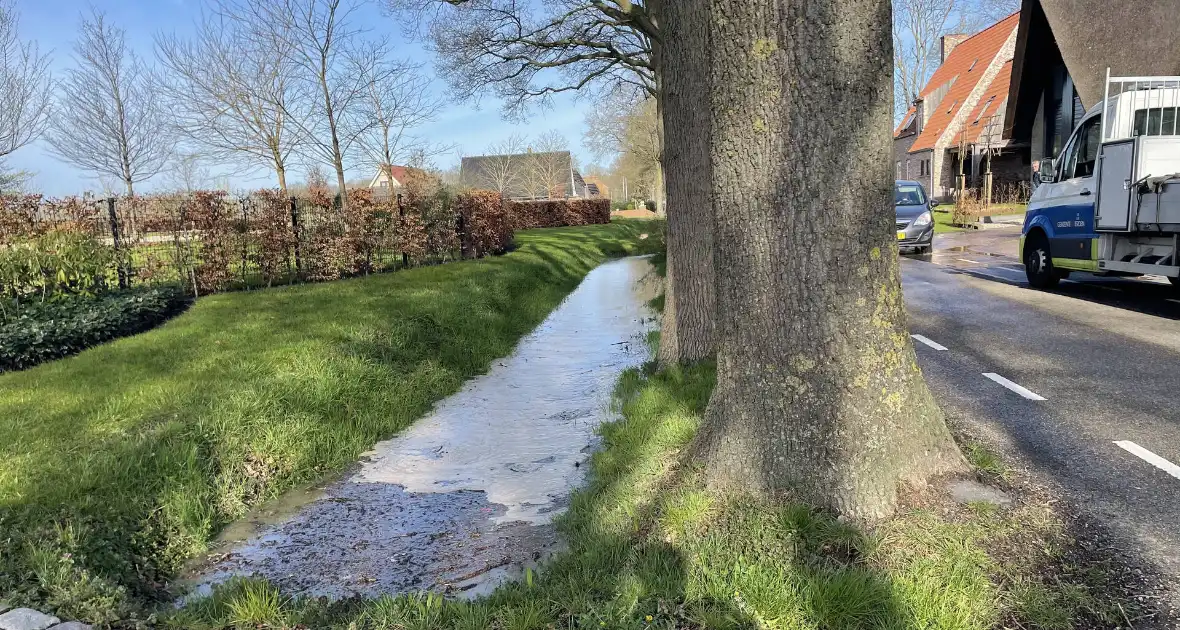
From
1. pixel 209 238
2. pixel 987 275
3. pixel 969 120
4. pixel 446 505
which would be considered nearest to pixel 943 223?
pixel 969 120

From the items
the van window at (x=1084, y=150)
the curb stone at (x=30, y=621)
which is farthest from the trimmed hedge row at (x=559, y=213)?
the curb stone at (x=30, y=621)

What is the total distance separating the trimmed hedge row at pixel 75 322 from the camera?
684cm

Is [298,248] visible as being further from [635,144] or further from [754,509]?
[635,144]

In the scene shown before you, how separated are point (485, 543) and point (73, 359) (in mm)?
5307

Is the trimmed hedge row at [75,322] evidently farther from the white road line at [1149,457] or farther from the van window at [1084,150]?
the van window at [1084,150]

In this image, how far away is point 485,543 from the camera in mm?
4086

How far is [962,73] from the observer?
36.2 m

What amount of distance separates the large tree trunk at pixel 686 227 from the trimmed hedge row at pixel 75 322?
6.20 m

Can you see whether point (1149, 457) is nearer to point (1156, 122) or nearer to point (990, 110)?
point (1156, 122)

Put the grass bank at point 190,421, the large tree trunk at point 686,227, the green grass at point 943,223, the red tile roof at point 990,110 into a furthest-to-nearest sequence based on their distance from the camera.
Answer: the red tile roof at point 990,110, the green grass at point 943,223, the large tree trunk at point 686,227, the grass bank at point 190,421

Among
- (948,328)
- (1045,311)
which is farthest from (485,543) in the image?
(1045,311)

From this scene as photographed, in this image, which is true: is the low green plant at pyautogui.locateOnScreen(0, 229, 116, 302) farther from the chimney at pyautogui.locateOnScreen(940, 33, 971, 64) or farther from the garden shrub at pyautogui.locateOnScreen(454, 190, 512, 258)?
the chimney at pyautogui.locateOnScreen(940, 33, 971, 64)

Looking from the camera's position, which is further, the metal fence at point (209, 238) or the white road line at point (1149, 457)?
the metal fence at point (209, 238)

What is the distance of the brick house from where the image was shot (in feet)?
99.8
